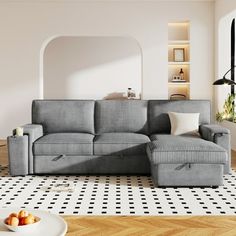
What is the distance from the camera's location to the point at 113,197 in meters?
4.22

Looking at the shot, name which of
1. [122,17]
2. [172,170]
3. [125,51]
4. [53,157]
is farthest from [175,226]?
[125,51]

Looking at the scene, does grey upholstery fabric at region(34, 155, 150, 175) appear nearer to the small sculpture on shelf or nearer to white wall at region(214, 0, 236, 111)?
white wall at region(214, 0, 236, 111)

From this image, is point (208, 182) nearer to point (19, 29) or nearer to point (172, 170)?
point (172, 170)

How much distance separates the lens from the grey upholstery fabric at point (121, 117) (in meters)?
5.77

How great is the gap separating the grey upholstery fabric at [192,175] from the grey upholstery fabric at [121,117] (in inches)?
51.5

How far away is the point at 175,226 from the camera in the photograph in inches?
134

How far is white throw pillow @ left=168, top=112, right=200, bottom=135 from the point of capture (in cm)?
550

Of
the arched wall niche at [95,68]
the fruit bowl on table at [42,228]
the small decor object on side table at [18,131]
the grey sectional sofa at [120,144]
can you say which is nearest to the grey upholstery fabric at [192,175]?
the grey sectional sofa at [120,144]

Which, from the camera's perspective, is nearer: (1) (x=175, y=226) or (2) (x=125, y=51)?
(1) (x=175, y=226)

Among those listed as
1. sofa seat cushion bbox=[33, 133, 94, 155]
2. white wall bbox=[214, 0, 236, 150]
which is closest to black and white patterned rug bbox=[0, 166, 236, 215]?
sofa seat cushion bbox=[33, 133, 94, 155]

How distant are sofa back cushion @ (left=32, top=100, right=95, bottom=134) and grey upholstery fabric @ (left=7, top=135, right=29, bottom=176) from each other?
2.57 feet

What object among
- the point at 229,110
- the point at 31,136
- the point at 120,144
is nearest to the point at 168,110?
the point at 120,144

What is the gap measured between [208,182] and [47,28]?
4.74 metres

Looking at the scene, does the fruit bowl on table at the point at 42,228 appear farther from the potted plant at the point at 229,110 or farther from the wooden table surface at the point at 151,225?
the potted plant at the point at 229,110
